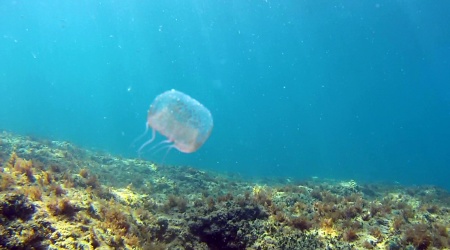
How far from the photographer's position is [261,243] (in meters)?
5.36

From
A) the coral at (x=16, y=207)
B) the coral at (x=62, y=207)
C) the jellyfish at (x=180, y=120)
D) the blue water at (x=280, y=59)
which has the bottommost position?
the coral at (x=16, y=207)

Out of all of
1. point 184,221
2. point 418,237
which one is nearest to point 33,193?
point 184,221

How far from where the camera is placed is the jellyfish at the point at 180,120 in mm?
5625

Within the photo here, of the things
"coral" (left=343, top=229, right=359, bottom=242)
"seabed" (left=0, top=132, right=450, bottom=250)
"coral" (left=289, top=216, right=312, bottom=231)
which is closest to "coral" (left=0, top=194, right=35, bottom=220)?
"seabed" (left=0, top=132, right=450, bottom=250)

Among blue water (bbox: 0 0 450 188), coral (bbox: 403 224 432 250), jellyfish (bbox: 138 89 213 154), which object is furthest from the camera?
blue water (bbox: 0 0 450 188)

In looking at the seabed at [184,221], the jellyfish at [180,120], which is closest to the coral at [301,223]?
the seabed at [184,221]

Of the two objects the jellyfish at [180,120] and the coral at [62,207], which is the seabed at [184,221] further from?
the jellyfish at [180,120]

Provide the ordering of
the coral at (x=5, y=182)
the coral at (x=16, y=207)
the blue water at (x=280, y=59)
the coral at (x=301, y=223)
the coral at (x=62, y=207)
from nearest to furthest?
the coral at (x=16, y=207)
the coral at (x=62, y=207)
the coral at (x=5, y=182)
the coral at (x=301, y=223)
the blue water at (x=280, y=59)

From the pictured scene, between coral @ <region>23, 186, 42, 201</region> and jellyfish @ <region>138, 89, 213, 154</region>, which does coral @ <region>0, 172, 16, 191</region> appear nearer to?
coral @ <region>23, 186, 42, 201</region>

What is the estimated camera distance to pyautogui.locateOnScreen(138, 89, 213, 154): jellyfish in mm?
5625

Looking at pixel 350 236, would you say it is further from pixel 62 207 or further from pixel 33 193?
pixel 33 193

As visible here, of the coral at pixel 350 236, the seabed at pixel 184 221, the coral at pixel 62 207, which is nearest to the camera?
the seabed at pixel 184 221

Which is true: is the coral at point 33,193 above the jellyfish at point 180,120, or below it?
below

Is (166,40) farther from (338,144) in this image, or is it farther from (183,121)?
(338,144)
